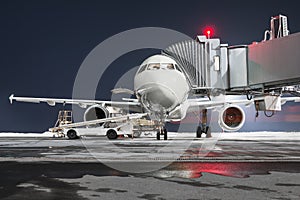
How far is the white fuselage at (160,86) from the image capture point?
14.4m

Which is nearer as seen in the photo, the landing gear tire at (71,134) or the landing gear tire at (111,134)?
the landing gear tire at (111,134)

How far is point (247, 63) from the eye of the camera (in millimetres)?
13992

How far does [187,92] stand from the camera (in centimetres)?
1580

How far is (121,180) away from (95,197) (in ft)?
4.40


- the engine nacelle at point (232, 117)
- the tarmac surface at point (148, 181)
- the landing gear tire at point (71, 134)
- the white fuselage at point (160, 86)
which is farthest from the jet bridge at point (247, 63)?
the landing gear tire at point (71, 134)

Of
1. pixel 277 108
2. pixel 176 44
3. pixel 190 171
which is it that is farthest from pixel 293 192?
pixel 176 44

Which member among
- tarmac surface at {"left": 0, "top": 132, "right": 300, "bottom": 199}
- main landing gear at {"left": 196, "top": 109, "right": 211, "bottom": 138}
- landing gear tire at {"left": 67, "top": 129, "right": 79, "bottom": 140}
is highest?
main landing gear at {"left": 196, "top": 109, "right": 211, "bottom": 138}

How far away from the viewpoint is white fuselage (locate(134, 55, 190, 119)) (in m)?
14.4

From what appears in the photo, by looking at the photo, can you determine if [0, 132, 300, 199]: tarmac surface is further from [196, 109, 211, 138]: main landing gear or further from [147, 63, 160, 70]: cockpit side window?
[196, 109, 211, 138]: main landing gear

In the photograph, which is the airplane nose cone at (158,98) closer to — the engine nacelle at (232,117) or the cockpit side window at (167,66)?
the cockpit side window at (167,66)

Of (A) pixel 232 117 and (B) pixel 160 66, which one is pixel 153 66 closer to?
(B) pixel 160 66

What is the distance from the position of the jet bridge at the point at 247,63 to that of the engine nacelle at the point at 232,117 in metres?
6.98

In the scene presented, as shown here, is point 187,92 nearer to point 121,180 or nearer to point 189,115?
point 189,115

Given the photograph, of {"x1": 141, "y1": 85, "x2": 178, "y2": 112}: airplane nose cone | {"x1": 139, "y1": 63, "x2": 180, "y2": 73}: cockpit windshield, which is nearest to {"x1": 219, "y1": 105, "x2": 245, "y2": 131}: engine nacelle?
{"x1": 139, "y1": 63, "x2": 180, "y2": 73}: cockpit windshield
